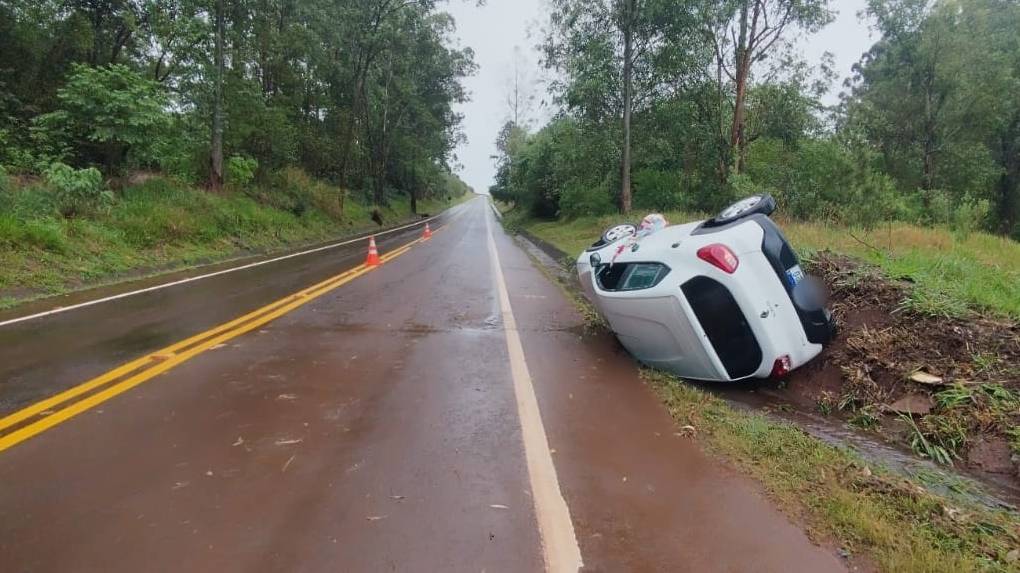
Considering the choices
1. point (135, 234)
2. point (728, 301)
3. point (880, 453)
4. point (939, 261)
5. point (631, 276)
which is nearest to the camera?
point (880, 453)

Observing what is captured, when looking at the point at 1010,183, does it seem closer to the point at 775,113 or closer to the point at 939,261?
the point at 775,113

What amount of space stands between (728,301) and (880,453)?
5.11 ft

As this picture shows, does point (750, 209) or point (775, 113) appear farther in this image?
point (775, 113)

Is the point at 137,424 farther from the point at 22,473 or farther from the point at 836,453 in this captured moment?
the point at 836,453

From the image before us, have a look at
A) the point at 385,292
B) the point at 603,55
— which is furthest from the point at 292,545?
the point at 603,55

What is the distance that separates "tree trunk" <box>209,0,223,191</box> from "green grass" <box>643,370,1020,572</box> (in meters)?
19.4

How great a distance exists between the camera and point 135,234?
13.1 m

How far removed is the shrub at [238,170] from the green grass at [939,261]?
60.1ft

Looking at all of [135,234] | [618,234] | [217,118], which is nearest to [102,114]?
[135,234]

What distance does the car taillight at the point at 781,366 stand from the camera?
505 cm

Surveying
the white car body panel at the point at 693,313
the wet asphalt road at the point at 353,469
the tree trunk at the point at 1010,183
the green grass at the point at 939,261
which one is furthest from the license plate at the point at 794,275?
the tree trunk at the point at 1010,183

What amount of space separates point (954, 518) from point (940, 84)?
31.3 meters

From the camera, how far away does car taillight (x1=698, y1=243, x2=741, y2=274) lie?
4.84 metres

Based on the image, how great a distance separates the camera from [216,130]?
19203mm
